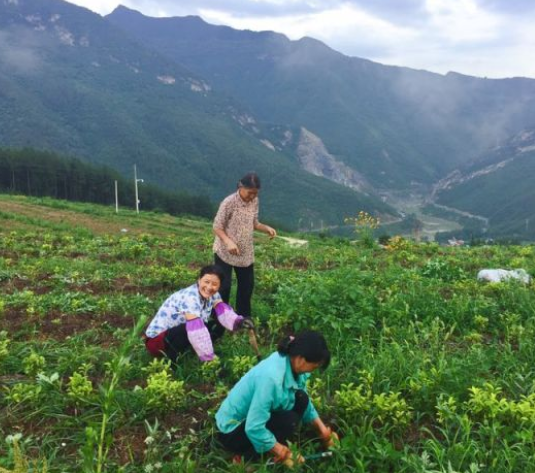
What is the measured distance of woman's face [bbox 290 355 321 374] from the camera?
3295 millimetres

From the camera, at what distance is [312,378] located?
452 centimetres

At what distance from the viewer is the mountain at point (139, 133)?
125 m

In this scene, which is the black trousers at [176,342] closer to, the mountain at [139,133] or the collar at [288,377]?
the collar at [288,377]

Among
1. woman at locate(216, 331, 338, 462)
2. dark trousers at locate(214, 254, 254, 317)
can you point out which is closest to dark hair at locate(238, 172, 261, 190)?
dark trousers at locate(214, 254, 254, 317)

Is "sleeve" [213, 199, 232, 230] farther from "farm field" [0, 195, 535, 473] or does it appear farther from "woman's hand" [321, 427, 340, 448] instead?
"woman's hand" [321, 427, 340, 448]

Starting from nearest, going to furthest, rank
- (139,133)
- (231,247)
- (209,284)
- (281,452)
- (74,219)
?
(281,452) → (209,284) → (231,247) → (74,219) → (139,133)

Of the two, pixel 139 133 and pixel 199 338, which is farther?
pixel 139 133

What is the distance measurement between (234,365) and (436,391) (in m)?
1.85

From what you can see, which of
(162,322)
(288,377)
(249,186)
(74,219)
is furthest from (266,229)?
(74,219)

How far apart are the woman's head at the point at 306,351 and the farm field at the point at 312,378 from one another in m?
0.71

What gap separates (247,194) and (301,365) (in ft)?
9.10

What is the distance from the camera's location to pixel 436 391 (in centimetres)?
418

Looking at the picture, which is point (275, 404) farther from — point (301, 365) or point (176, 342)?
point (176, 342)

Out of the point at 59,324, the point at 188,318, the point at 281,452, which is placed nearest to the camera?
the point at 281,452
